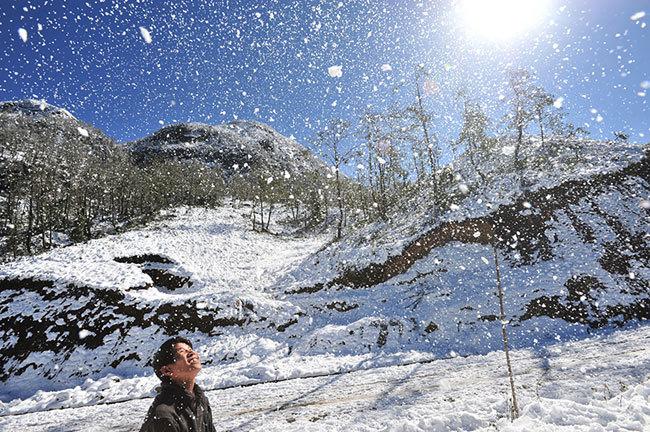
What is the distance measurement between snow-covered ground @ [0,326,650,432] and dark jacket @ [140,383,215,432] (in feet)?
17.7

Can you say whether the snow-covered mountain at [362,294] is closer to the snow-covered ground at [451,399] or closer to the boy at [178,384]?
the snow-covered ground at [451,399]

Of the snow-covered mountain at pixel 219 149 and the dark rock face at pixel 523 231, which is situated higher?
the snow-covered mountain at pixel 219 149

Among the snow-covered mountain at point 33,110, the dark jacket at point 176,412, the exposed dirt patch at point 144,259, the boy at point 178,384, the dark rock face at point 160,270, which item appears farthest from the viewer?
the snow-covered mountain at point 33,110

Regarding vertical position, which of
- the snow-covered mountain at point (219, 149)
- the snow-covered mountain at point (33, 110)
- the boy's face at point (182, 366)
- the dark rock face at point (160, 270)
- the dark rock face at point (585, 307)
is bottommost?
the dark rock face at point (585, 307)

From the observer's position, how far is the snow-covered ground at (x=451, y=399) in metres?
6.56

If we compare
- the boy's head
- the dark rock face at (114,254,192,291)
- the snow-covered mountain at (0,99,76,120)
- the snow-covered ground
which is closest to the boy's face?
the boy's head

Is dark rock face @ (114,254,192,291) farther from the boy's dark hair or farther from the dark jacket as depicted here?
the boy's dark hair

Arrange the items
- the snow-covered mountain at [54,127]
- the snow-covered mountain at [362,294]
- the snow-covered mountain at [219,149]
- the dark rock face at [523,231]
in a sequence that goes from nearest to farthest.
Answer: the snow-covered mountain at [362,294] < the dark rock face at [523,231] < the snow-covered mountain at [54,127] < the snow-covered mountain at [219,149]

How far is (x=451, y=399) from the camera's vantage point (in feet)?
29.9

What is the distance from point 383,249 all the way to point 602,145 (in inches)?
904

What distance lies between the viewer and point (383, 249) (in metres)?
24.9

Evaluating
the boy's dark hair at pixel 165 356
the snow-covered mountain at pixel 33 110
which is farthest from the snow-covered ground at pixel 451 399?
the snow-covered mountain at pixel 33 110

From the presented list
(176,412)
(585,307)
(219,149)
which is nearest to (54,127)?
(219,149)

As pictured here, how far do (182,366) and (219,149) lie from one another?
587 feet
